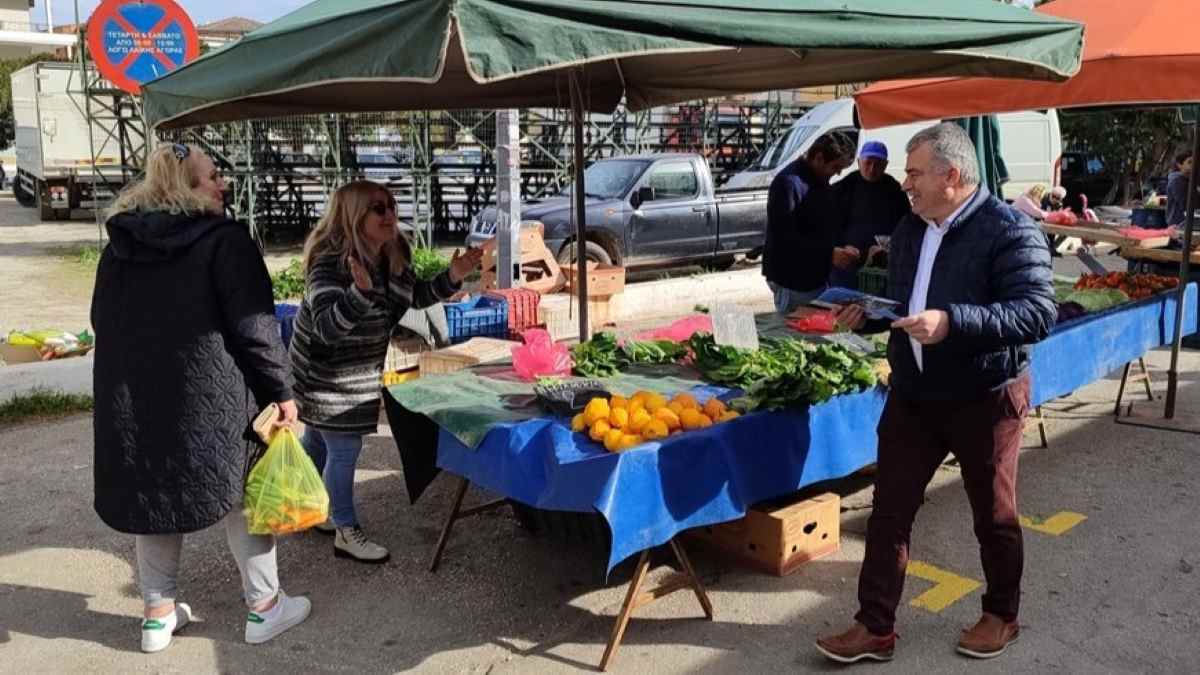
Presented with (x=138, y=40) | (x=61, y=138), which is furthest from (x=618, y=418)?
(x=61, y=138)

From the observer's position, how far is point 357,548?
14.3 feet

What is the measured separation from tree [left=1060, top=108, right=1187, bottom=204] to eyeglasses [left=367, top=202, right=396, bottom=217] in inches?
887

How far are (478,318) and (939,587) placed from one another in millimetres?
3807

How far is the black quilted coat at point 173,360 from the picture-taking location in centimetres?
322

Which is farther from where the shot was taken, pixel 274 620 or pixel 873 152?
pixel 873 152

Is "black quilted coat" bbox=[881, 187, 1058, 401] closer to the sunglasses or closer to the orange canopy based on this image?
the sunglasses

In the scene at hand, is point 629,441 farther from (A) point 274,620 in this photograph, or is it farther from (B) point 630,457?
(A) point 274,620

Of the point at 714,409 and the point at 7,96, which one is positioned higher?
the point at 7,96

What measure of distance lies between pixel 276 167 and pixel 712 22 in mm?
14177

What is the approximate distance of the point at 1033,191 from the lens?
12.0 meters

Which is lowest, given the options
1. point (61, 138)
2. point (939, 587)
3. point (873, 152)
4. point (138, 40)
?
point (939, 587)

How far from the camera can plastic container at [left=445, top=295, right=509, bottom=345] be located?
6801 millimetres

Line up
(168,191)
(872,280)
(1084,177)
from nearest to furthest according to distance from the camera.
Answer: (168,191), (872,280), (1084,177)

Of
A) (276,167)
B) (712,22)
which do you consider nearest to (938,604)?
(712,22)
